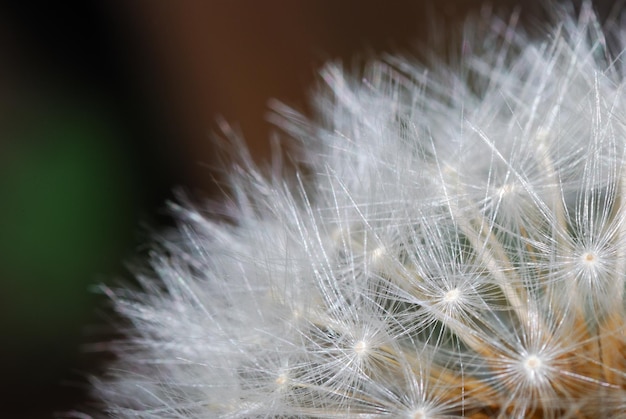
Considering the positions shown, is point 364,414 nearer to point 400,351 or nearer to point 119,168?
point 400,351

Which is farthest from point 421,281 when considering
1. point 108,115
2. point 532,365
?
point 108,115

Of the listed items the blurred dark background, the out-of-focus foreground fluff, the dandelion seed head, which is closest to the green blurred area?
the blurred dark background

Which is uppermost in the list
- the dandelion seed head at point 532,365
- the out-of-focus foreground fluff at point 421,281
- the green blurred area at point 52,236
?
the green blurred area at point 52,236

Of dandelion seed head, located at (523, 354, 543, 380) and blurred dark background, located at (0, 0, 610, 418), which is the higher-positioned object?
blurred dark background, located at (0, 0, 610, 418)

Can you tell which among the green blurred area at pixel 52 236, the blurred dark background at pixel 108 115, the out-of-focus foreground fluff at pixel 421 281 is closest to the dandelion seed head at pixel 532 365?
the out-of-focus foreground fluff at pixel 421 281

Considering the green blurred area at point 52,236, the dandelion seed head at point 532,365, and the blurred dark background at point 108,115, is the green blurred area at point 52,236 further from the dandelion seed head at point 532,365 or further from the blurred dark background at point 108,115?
the dandelion seed head at point 532,365

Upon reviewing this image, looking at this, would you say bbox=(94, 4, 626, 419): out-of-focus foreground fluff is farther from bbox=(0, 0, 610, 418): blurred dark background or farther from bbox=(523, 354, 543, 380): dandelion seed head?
bbox=(0, 0, 610, 418): blurred dark background
